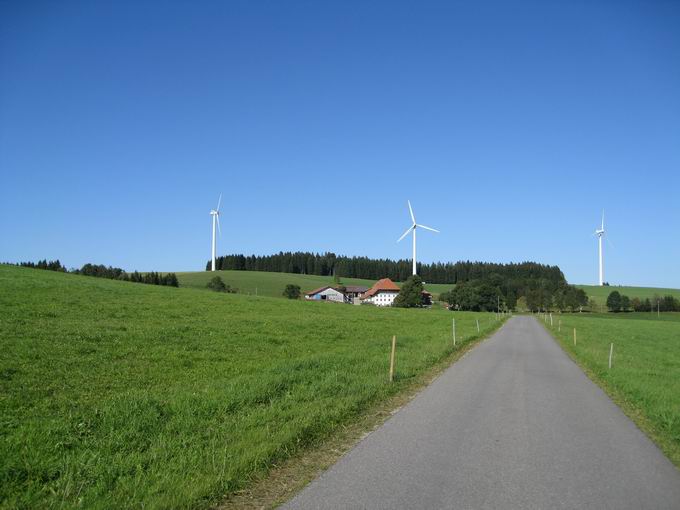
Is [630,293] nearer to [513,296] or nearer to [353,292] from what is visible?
[513,296]

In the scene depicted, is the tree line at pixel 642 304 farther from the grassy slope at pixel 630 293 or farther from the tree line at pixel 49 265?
the tree line at pixel 49 265

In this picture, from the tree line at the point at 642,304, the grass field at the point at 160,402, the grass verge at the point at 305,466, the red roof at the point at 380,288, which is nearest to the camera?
the grass verge at the point at 305,466

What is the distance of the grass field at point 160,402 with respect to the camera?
588cm

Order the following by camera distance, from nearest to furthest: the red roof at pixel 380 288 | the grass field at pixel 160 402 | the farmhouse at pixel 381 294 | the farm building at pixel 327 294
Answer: the grass field at pixel 160 402 → the farm building at pixel 327 294 → the farmhouse at pixel 381 294 → the red roof at pixel 380 288

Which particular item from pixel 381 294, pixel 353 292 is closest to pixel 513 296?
pixel 381 294

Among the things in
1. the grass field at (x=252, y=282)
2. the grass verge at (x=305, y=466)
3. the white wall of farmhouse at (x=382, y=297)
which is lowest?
the white wall of farmhouse at (x=382, y=297)

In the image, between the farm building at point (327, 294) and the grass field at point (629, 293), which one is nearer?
the farm building at point (327, 294)

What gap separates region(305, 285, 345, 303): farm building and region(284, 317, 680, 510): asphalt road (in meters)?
126

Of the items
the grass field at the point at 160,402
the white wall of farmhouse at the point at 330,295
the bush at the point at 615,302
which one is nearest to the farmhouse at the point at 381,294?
the white wall of farmhouse at the point at 330,295

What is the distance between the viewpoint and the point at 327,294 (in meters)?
143

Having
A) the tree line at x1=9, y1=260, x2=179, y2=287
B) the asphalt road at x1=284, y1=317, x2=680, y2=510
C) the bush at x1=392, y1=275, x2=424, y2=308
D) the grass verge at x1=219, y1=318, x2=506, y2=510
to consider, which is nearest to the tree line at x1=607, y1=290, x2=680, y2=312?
the bush at x1=392, y1=275, x2=424, y2=308

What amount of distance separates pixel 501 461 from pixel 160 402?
5913mm

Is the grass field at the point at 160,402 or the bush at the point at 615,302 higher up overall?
the grass field at the point at 160,402

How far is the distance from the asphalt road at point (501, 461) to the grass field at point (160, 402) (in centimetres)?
113
